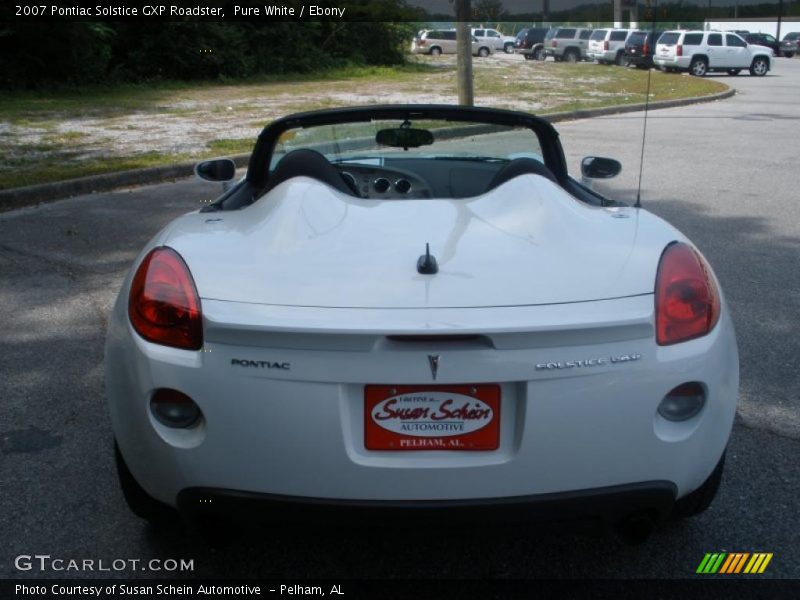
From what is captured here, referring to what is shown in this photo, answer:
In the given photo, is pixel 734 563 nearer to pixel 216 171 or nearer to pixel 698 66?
pixel 216 171

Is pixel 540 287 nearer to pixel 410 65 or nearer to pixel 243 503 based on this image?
pixel 243 503

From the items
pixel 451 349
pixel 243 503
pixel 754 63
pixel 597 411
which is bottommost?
pixel 754 63

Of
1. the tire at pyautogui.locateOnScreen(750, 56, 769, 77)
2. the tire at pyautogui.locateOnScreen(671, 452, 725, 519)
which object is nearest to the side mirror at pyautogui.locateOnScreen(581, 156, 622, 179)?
the tire at pyautogui.locateOnScreen(671, 452, 725, 519)

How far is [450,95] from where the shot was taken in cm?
2284

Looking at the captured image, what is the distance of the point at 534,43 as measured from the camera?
51.6 m

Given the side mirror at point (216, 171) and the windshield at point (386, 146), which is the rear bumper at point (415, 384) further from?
the side mirror at point (216, 171)

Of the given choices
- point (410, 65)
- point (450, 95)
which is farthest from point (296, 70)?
point (450, 95)

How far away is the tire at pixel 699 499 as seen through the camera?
265 cm

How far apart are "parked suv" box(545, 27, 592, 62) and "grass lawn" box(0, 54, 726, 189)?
1230cm

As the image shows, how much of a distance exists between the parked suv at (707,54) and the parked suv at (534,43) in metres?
14.7

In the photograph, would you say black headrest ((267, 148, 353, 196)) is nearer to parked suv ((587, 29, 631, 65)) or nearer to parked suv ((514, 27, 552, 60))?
parked suv ((587, 29, 631, 65))

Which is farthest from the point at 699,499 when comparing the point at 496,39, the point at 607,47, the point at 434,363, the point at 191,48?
the point at 496,39

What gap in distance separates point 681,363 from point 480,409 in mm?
514

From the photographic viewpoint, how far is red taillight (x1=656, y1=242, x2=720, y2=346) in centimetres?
234
